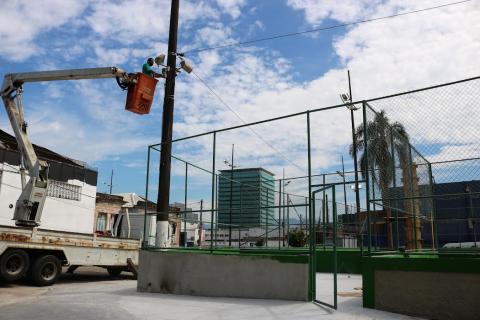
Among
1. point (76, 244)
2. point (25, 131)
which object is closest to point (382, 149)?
point (76, 244)

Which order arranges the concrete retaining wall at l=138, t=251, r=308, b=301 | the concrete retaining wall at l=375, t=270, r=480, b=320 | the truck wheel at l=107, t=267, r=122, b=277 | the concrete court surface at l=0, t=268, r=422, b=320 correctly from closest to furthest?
the concrete retaining wall at l=375, t=270, r=480, b=320 < the concrete court surface at l=0, t=268, r=422, b=320 < the concrete retaining wall at l=138, t=251, r=308, b=301 < the truck wheel at l=107, t=267, r=122, b=277

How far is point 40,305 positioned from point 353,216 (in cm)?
1522

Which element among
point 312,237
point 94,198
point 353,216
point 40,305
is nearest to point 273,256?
point 312,237

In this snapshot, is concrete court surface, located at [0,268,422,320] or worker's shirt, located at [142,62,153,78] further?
worker's shirt, located at [142,62,153,78]

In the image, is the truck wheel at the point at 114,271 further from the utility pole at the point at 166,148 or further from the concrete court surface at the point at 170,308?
the concrete court surface at the point at 170,308

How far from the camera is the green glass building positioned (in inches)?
545

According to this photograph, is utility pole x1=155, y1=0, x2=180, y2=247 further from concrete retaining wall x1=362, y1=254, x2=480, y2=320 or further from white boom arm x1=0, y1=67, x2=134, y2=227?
concrete retaining wall x1=362, y1=254, x2=480, y2=320

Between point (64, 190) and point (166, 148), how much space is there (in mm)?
23026

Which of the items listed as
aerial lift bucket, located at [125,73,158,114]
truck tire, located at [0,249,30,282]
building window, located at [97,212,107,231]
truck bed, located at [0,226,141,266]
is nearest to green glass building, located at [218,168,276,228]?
aerial lift bucket, located at [125,73,158,114]

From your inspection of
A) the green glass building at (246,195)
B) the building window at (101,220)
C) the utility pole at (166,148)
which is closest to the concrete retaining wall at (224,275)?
the utility pole at (166,148)

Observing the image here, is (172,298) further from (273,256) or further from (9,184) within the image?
(9,184)

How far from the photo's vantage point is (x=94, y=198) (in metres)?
35.3

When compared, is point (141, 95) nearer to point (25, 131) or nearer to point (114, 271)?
point (25, 131)

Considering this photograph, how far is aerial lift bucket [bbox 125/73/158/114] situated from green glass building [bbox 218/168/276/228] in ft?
10.6
